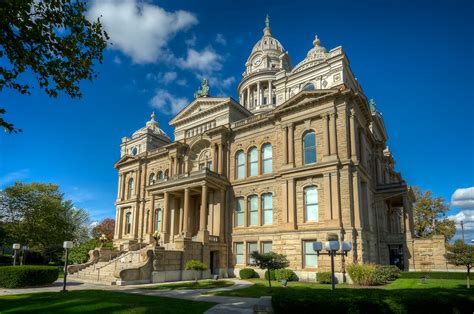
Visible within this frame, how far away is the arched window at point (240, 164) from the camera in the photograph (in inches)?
1319

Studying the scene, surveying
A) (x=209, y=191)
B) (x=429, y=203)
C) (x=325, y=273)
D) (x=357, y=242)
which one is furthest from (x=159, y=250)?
(x=429, y=203)

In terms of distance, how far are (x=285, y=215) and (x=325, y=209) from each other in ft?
11.6

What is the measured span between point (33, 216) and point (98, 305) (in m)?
36.9

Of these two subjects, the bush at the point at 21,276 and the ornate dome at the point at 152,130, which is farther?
the ornate dome at the point at 152,130

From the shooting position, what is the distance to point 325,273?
23.5 m

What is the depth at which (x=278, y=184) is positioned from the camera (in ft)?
97.3

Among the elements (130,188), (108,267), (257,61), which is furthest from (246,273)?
(257,61)

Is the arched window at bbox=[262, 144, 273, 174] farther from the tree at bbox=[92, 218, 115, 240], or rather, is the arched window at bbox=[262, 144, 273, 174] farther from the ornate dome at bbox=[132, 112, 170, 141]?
the tree at bbox=[92, 218, 115, 240]

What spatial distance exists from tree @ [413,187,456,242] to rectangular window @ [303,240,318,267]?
3634 cm

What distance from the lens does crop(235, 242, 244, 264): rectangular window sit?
102 feet

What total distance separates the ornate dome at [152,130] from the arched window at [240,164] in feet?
61.3

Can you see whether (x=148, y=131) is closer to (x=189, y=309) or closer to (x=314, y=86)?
(x=314, y=86)

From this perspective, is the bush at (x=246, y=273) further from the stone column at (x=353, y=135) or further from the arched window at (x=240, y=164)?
the stone column at (x=353, y=135)

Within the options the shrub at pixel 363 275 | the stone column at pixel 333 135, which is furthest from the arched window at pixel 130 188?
the shrub at pixel 363 275
